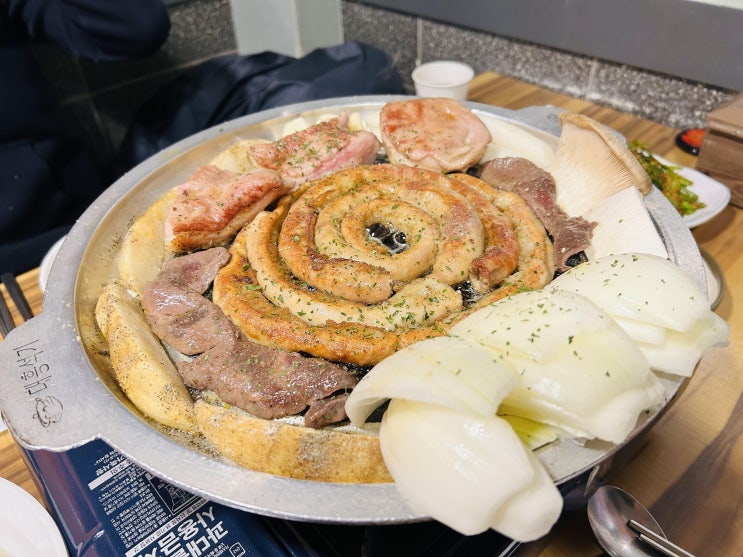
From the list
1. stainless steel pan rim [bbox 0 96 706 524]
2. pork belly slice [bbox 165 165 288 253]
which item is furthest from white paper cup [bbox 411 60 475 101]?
stainless steel pan rim [bbox 0 96 706 524]

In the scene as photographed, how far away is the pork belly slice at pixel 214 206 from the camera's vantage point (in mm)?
2305

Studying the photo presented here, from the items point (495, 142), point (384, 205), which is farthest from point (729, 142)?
point (384, 205)

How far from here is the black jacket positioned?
152 inches

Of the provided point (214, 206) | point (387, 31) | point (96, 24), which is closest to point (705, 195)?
point (214, 206)

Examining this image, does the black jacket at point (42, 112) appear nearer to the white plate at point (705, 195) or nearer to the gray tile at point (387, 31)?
the gray tile at point (387, 31)

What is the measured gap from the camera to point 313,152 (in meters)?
2.67

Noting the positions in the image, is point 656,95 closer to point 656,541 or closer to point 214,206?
point 214,206

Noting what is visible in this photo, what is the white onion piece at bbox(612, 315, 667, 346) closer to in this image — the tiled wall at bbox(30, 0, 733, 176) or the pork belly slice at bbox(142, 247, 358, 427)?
the pork belly slice at bbox(142, 247, 358, 427)

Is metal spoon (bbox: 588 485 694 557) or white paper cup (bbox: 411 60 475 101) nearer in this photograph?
metal spoon (bbox: 588 485 694 557)

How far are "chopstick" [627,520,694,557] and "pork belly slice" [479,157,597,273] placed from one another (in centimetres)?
97

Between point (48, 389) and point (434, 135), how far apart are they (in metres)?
1.94

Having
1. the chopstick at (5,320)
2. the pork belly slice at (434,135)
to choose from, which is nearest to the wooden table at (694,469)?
the chopstick at (5,320)

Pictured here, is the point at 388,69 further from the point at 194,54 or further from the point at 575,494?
the point at 575,494

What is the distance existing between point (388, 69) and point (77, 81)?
288cm
